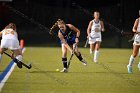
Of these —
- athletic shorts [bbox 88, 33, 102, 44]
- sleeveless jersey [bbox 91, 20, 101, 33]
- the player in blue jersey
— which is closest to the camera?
the player in blue jersey

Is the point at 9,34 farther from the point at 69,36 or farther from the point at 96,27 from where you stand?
the point at 96,27

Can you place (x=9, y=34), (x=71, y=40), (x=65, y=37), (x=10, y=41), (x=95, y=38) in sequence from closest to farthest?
(x=10, y=41)
(x=9, y=34)
(x=65, y=37)
(x=71, y=40)
(x=95, y=38)

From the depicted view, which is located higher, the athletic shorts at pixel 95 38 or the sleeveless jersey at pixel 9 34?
the sleeveless jersey at pixel 9 34

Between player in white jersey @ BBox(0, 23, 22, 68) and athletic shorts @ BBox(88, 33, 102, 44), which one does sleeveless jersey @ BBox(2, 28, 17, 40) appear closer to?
player in white jersey @ BBox(0, 23, 22, 68)

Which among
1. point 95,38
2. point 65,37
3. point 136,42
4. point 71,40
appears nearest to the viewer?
point 136,42

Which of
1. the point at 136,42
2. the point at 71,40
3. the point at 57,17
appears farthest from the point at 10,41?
the point at 57,17

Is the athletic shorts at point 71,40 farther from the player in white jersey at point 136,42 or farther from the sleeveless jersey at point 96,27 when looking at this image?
the sleeveless jersey at point 96,27

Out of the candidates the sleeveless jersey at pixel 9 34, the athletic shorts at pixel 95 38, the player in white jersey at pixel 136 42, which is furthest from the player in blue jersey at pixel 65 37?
the athletic shorts at pixel 95 38

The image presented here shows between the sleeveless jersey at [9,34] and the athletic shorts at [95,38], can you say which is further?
the athletic shorts at [95,38]

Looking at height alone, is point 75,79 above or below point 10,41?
below

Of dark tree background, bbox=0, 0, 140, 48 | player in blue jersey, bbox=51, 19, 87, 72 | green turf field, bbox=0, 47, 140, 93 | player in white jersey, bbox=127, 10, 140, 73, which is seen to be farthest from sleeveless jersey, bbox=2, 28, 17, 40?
dark tree background, bbox=0, 0, 140, 48

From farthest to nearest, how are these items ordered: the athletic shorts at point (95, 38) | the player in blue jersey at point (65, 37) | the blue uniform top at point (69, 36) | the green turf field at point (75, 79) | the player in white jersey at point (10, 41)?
the athletic shorts at point (95, 38) < the blue uniform top at point (69, 36) < the player in blue jersey at point (65, 37) < the player in white jersey at point (10, 41) < the green turf field at point (75, 79)

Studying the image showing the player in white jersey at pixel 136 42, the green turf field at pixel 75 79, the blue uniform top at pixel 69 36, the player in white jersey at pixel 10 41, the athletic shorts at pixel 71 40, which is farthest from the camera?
the athletic shorts at pixel 71 40

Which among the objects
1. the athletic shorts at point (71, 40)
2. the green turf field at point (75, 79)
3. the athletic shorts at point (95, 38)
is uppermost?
the athletic shorts at point (71, 40)
